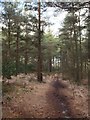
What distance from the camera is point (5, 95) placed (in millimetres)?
11711

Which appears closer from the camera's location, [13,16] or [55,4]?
[55,4]

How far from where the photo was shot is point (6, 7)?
1902cm

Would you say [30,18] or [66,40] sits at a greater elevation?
[30,18]

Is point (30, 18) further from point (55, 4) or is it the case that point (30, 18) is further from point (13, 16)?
point (55, 4)

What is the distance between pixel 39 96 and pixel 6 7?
8.71m

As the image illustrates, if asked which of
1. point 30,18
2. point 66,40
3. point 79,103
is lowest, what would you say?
point 79,103

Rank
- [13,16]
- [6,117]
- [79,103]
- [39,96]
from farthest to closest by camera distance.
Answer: [13,16] < [39,96] < [79,103] < [6,117]

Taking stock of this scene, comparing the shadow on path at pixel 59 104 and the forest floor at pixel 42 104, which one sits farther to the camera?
the shadow on path at pixel 59 104

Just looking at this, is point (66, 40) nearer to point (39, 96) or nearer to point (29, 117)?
point (39, 96)

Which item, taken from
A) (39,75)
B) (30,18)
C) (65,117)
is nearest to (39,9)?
(30,18)

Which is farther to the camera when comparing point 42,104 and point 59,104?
point 59,104

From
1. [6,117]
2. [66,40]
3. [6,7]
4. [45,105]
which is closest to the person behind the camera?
[6,117]

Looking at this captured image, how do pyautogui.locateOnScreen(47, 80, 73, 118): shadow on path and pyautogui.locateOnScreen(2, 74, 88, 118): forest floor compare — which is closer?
pyautogui.locateOnScreen(2, 74, 88, 118): forest floor

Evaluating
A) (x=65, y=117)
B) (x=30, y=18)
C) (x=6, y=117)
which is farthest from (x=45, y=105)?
(x=30, y=18)
